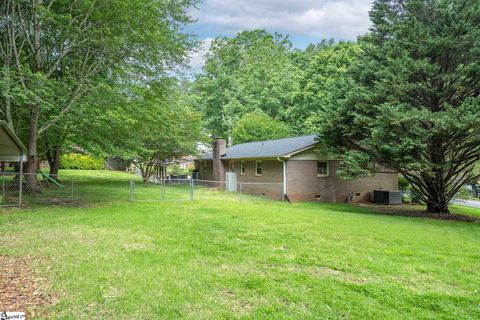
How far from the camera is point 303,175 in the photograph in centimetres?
1911

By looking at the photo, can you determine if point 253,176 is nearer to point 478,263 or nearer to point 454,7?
point 454,7

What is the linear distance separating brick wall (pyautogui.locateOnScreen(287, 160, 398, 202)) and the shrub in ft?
87.4

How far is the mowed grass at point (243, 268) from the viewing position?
13.3 feet

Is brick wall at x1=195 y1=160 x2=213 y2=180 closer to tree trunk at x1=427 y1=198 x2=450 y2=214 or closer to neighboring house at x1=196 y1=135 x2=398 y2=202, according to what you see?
neighboring house at x1=196 y1=135 x2=398 y2=202

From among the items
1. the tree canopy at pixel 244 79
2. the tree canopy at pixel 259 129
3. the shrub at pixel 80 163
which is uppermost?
the tree canopy at pixel 244 79

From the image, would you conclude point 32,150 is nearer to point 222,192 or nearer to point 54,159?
point 54,159

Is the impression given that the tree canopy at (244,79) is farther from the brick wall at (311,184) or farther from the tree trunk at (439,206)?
the tree trunk at (439,206)

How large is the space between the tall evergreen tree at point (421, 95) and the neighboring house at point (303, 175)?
364cm

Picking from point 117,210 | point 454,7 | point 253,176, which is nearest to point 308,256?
point 117,210

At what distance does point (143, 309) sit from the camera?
3963 mm

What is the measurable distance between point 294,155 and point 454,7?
964 centimetres

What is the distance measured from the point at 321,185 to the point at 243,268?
48.6 ft
